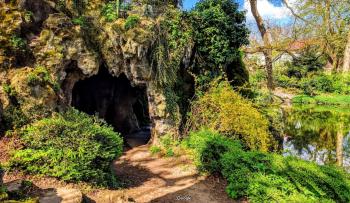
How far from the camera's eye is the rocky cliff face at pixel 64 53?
369 inches

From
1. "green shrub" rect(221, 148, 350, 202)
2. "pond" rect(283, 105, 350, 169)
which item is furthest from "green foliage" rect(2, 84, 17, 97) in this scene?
"pond" rect(283, 105, 350, 169)

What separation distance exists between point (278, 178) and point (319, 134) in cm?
1446

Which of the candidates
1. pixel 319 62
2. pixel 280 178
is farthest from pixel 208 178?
pixel 319 62

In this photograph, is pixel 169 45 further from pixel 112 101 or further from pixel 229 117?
pixel 112 101

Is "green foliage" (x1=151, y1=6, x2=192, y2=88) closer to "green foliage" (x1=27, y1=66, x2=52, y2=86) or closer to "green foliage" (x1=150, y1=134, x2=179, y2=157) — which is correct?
"green foliage" (x1=150, y1=134, x2=179, y2=157)

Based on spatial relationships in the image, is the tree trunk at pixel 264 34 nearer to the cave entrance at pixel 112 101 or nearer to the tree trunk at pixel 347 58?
the cave entrance at pixel 112 101

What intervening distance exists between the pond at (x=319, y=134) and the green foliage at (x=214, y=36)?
4.61 meters

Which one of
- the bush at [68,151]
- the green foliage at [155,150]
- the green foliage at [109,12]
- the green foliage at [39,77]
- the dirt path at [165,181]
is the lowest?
the dirt path at [165,181]

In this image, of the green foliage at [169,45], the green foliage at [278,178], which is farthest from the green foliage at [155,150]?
the green foliage at [278,178]

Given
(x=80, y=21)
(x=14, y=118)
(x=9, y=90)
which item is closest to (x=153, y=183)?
(x=14, y=118)

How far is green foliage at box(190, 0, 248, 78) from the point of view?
13.9 meters

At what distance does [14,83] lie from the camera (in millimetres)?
9188

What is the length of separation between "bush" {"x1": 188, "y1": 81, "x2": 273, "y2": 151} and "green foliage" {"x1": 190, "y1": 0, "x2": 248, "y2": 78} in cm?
96

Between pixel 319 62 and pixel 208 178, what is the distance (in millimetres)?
36628
